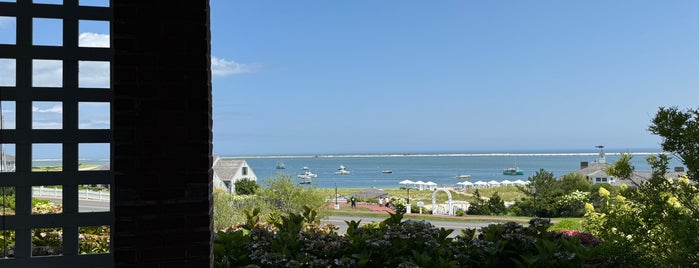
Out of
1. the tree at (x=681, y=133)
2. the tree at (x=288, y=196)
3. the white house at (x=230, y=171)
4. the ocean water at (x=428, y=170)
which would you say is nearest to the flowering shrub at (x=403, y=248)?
the tree at (x=681, y=133)

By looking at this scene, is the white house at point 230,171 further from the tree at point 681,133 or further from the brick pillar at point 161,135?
the brick pillar at point 161,135

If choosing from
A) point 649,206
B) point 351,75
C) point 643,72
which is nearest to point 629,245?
point 649,206

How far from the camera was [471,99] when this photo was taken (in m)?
86.2

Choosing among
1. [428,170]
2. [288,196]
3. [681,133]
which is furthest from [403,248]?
[428,170]

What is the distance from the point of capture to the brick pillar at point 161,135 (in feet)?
5.43

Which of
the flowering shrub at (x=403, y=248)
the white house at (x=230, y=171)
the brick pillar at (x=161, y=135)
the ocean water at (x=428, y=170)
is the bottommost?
the ocean water at (x=428, y=170)

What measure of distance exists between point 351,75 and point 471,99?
2009cm

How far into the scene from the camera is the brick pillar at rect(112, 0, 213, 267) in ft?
5.43

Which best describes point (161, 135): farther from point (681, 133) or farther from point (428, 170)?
point (428, 170)

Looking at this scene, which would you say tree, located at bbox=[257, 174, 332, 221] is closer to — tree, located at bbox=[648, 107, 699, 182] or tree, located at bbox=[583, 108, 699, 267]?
tree, located at bbox=[583, 108, 699, 267]

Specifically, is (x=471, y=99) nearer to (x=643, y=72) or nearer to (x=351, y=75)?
(x=351, y=75)

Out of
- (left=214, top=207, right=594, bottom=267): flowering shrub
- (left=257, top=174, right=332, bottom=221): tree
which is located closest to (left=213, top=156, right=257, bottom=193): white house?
(left=257, top=174, right=332, bottom=221): tree

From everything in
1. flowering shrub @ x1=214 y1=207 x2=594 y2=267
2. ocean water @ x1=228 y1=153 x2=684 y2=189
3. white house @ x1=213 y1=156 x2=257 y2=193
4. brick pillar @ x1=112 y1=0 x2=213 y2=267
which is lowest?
ocean water @ x1=228 y1=153 x2=684 y2=189

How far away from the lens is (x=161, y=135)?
168 centimetres
